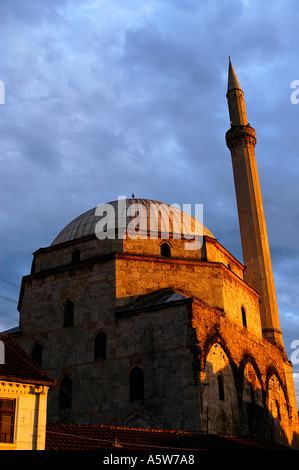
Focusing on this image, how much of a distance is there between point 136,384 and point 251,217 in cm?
1462

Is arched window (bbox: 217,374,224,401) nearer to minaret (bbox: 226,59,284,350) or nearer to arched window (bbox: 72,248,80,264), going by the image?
arched window (bbox: 72,248,80,264)

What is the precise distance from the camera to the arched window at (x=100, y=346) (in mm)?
19906

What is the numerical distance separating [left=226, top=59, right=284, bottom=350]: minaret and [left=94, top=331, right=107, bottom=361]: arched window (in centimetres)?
1118

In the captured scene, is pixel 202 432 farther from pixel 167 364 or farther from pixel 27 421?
pixel 27 421

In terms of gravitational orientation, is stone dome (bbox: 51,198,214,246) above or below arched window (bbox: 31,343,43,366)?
above

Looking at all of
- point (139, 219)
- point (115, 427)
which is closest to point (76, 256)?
point (139, 219)

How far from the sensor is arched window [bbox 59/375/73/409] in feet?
64.4

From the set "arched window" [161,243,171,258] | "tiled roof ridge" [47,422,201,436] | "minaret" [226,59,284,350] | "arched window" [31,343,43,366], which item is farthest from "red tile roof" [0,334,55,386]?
"minaret" [226,59,284,350]

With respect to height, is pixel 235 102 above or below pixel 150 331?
above

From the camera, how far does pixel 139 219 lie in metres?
23.5

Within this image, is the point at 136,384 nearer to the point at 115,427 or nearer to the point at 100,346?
the point at 100,346

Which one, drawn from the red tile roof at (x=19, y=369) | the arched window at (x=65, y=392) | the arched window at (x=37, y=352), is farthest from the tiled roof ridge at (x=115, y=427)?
the arched window at (x=37, y=352)

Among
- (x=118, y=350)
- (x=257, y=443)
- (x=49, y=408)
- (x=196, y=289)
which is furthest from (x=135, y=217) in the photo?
(x=257, y=443)

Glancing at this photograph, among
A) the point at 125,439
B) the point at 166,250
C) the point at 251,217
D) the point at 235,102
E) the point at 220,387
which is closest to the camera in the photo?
the point at 125,439
